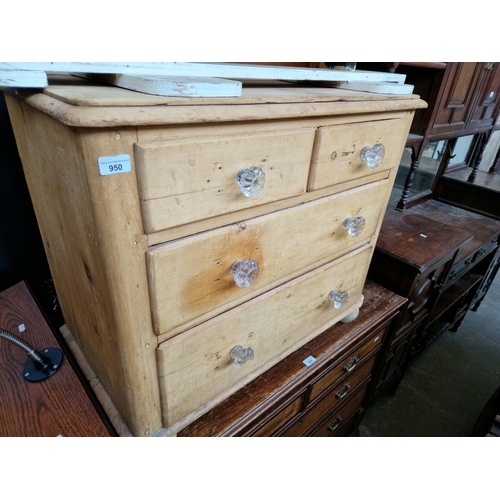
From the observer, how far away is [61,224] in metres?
0.63

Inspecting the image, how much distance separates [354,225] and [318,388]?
0.54 m

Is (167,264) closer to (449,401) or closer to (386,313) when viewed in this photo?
(386,313)

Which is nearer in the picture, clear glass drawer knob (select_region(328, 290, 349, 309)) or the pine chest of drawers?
the pine chest of drawers

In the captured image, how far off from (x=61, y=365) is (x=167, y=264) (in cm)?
47

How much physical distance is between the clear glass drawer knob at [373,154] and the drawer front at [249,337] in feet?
0.86

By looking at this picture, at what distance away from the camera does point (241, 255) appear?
65 cm

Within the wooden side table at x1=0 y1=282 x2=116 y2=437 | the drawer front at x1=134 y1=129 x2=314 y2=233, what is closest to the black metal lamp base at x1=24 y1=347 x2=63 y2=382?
the wooden side table at x1=0 y1=282 x2=116 y2=437

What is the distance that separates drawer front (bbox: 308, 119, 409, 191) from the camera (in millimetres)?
676

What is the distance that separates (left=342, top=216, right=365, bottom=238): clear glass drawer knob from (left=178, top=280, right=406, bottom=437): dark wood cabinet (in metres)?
0.36

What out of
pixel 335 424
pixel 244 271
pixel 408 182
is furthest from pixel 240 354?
pixel 408 182

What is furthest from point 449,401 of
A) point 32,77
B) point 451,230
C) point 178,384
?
point 32,77

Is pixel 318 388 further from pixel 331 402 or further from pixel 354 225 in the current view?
pixel 354 225

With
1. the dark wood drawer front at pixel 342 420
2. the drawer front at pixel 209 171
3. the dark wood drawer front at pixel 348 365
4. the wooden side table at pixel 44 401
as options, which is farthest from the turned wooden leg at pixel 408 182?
the wooden side table at pixel 44 401

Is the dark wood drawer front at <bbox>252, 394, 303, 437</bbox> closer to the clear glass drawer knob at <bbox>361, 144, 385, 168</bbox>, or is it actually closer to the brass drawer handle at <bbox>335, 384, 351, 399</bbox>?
the brass drawer handle at <bbox>335, 384, 351, 399</bbox>
